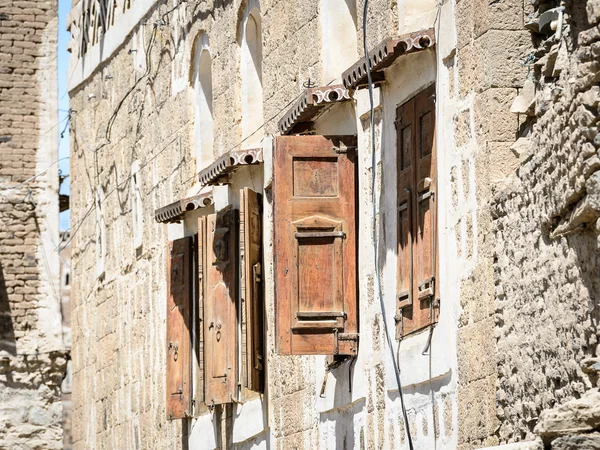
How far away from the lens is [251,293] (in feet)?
41.8

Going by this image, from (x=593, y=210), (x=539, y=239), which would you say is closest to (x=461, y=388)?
(x=539, y=239)

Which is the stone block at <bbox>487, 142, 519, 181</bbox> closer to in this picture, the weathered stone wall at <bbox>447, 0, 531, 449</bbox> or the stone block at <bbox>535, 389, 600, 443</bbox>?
the weathered stone wall at <bbox>447, 0, 531, 449</bbox>

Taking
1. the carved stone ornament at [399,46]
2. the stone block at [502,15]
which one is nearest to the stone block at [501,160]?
the stone block at [502,15]

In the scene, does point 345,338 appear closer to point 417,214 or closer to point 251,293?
point 417,214

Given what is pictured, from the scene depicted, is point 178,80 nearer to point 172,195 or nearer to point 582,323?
point 172,195

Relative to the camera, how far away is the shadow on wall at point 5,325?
1952cm

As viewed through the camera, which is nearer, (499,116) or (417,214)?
(499,116)

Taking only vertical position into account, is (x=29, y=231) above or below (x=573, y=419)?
above

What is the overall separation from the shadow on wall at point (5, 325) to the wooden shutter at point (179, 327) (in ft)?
17.6

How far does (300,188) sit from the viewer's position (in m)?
11.0

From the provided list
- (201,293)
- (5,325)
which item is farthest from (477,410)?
(5,325)

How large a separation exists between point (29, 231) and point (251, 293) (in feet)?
25.8

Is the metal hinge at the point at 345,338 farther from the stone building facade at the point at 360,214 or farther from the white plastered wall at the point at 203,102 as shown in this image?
the white plastered wall at the point at 203,102

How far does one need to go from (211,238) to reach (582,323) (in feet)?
21.7
